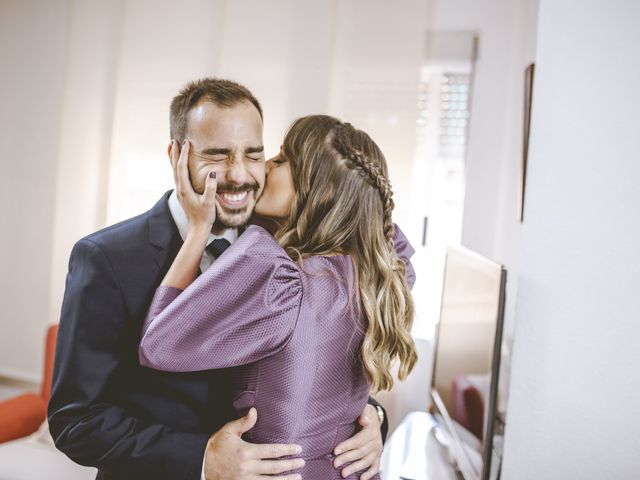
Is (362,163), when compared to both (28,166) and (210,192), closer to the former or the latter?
(210,192)

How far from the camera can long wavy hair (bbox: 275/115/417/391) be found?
1201 millimetres

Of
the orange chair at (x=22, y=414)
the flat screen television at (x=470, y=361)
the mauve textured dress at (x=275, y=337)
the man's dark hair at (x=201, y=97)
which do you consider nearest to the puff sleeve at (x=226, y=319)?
the mauve textured dress at (x=275, y=337)

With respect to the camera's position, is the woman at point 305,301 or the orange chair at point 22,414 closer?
the woman at point 305,301

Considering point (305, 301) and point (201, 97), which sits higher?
→ point (201, 97)

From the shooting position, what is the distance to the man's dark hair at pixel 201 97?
1.30m

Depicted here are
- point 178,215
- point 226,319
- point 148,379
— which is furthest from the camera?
point 178,215

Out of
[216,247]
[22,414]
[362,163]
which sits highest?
[362,163]

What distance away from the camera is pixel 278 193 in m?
1.30

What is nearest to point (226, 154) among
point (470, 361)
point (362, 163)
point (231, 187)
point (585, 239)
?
point (231, 187)

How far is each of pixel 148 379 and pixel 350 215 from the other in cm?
55

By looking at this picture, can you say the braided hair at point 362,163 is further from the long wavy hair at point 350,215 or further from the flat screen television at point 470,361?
the flat screen television at point 470,361

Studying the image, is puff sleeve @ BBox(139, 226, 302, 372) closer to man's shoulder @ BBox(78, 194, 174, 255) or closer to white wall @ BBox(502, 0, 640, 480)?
man's shoulder @ BBox(78, 194, 174, 255)

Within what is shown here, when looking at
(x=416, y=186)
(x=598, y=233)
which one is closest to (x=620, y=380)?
(x=598, y=233)

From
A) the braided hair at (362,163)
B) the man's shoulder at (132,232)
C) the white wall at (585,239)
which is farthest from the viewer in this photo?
the white wall at (585,239)
